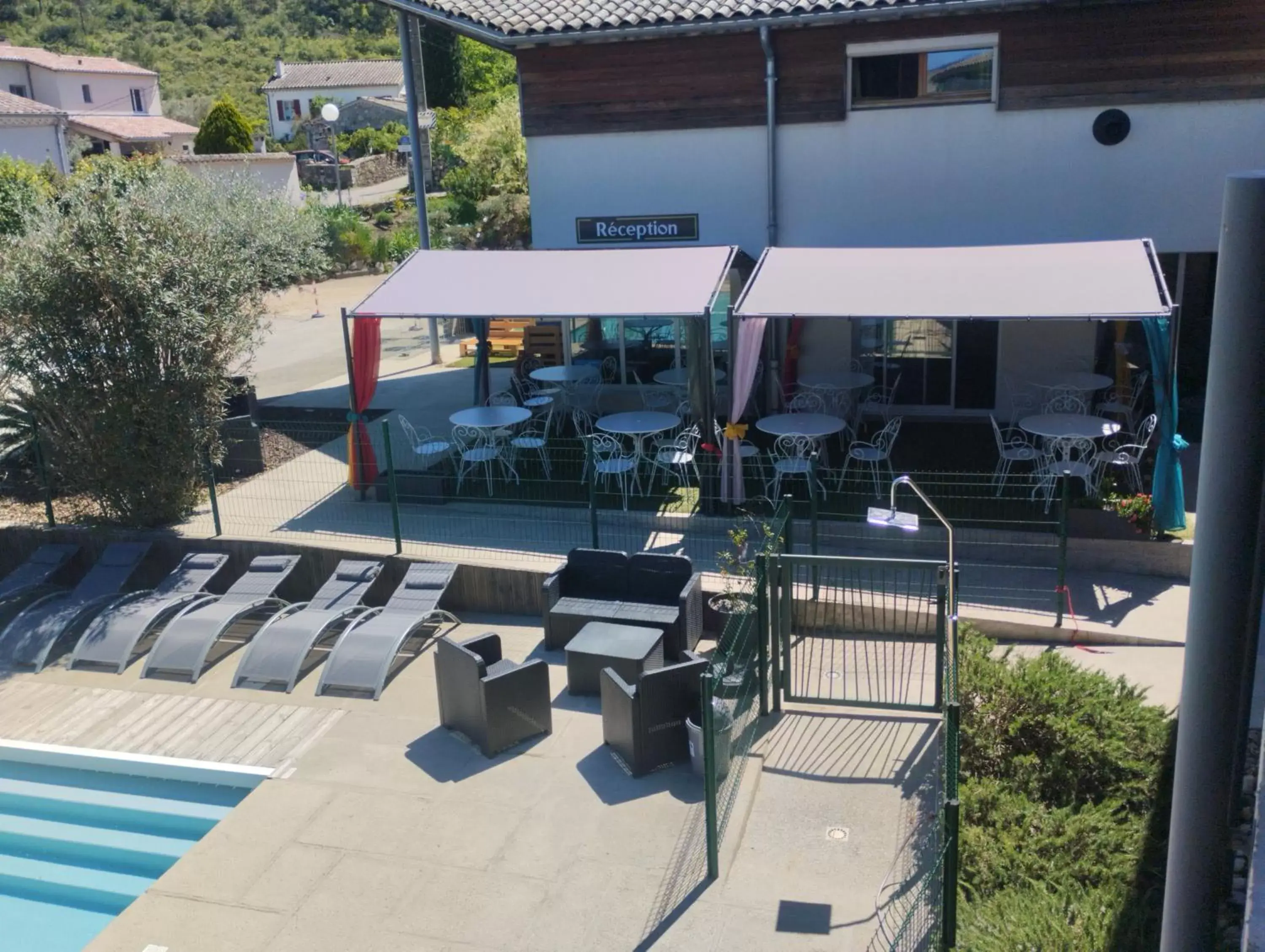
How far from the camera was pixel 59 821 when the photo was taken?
8.09m

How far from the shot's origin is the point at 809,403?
538 inches

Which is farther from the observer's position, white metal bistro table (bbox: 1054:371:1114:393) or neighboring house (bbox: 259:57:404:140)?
neighboring house (bbox: 259:57:404:140)

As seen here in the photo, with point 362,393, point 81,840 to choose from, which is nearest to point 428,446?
point 362,393

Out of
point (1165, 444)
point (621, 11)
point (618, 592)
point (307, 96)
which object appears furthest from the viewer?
point (307, 96)

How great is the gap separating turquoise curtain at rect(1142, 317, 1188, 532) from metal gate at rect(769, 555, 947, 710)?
2.13 m

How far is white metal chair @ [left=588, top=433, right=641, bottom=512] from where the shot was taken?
11.8m

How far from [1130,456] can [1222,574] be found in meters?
9.05

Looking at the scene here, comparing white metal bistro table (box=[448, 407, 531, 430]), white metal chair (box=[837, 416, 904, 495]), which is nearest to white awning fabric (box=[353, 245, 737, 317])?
white metal bistro table (box=[448, 407, 531, 430])

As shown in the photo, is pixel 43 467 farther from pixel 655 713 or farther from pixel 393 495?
pixel 655 713

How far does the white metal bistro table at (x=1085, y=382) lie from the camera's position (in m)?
13.2

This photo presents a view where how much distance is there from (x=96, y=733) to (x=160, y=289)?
4509 mm

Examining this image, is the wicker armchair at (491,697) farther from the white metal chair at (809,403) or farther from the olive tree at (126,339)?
the white metal chair at (809,403)

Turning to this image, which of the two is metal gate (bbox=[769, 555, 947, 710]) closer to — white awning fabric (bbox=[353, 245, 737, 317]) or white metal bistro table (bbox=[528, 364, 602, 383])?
white awning fabric (bbox=[353, 245, 737, 317])

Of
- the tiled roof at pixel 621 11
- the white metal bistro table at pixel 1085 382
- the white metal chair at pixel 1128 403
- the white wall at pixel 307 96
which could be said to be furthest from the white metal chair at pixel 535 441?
the white wall at pixel 307 96
